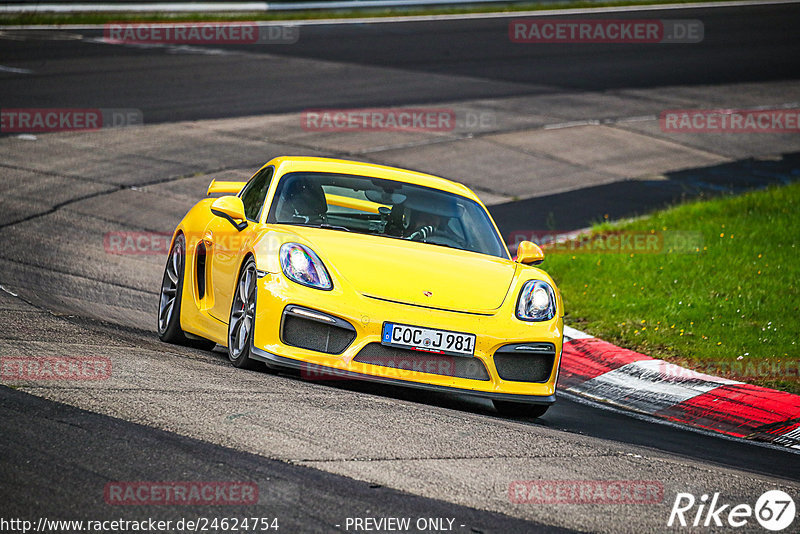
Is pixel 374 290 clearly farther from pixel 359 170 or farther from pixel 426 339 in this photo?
pixel 359 170

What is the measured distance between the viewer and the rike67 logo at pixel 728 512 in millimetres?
4676

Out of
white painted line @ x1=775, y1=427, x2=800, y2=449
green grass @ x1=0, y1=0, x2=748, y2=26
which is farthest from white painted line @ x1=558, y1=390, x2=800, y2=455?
green grass @ x1=0, y1=0, x2=748, y2=26

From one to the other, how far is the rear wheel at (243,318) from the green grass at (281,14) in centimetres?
2211

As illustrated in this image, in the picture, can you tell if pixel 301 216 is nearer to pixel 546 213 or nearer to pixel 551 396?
pixel 551 396

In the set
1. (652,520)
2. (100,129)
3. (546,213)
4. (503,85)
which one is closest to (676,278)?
(546,213)

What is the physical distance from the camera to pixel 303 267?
6676 millimetres

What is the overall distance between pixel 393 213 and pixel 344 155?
354 inches

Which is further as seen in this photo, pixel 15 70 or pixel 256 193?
pixel 15 70

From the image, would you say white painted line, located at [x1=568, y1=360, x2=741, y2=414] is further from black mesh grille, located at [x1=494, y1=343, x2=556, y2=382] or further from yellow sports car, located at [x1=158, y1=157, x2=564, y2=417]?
black mesh grille, located at [x1=494, y1=343, x2=556, y2=382]

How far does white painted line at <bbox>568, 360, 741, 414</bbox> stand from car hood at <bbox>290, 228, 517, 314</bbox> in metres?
1.44

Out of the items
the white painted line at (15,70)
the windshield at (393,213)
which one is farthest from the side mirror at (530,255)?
the white painted line at (15,70)

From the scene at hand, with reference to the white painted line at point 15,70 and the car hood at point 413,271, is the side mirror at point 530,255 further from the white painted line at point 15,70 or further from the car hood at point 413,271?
the white painted line at point 15,70

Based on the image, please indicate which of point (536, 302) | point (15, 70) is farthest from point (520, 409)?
point (15, 70)

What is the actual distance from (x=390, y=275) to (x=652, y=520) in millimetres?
2574
